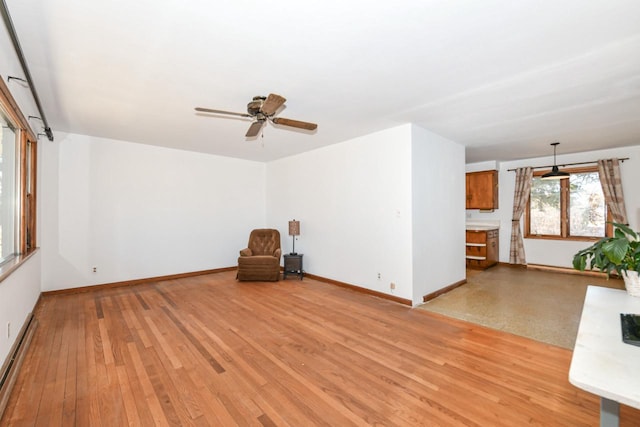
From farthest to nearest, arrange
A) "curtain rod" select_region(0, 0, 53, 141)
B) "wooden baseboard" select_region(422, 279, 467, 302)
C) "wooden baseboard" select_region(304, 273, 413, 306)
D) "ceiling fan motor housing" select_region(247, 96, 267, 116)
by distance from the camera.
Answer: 1. "wooden baseboard" select_region(422, 279, 467, 302)
2. "wooden baseboard" select_region(304, 273, 413, 306)
3. "ceiling fan motor housing" select_region(247, 96, 267, 116)
4. "curtain rod" select_region(0, 0, 53, 141)

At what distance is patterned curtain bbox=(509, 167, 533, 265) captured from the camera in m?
6.55

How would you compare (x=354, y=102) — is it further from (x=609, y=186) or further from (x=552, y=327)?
(x=609, y=186)

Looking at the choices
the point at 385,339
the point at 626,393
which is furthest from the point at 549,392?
the point at 626,393

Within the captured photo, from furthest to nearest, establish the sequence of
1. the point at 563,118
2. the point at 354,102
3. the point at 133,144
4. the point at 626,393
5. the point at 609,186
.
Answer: the point at 609,186 → the point at 133,144 → the point at 563,118 → the point at 354,102 → the point at 626,393

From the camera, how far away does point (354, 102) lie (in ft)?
10.6

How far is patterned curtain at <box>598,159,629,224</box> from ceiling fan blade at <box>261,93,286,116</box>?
669cm

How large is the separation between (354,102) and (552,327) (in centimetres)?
343

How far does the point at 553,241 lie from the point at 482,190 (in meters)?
1.82

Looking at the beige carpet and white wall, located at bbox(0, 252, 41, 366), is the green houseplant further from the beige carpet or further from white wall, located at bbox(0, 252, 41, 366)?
white wall, located at bbox(0, 252, 41, 366)

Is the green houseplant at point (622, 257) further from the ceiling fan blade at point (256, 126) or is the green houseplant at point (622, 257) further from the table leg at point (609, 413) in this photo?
the ceiling fan blade at point (256, 126)

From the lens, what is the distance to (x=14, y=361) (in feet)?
8.16

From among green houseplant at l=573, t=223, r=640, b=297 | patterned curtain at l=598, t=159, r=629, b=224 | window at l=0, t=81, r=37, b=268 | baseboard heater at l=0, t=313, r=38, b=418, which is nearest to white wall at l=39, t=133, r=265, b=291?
window at l=0, t=81, r=37, b=268

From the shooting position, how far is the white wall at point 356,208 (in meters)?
4.14

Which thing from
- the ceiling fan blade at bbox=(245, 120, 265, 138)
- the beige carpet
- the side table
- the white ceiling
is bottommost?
the beige carpet
